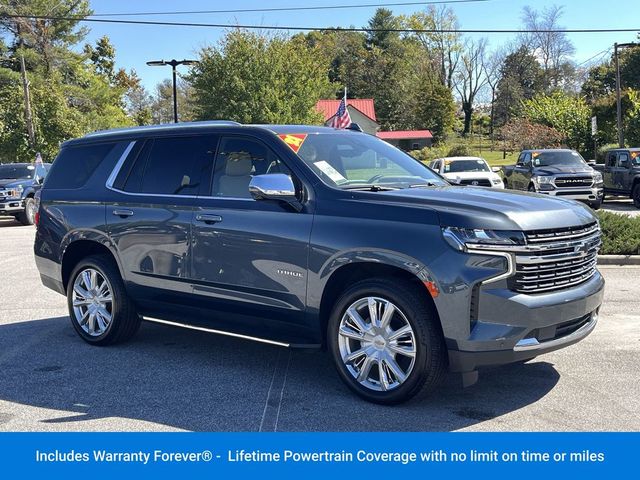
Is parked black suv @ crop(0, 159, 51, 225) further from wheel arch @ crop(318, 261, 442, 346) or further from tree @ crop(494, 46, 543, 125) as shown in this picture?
tree @ crop(494, 46, 543, 125)

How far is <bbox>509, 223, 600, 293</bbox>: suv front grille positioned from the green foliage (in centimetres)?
3893

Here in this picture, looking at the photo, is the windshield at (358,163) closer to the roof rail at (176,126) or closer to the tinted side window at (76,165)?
the roof rail at (176,126)

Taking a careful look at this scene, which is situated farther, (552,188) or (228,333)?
(552,188)

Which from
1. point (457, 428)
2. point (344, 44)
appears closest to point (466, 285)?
point (457, 428)

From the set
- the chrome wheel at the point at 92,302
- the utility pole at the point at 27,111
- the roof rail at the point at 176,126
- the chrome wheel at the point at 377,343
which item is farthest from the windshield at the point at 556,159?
the utility pole at the point at 27,111

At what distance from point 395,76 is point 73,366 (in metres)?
85.1

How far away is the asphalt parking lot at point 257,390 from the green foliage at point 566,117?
37.1 m

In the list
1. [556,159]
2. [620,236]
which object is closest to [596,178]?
[556,159]

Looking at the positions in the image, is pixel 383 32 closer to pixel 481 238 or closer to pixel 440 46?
pixel 440 46

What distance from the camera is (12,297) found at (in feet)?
30.0

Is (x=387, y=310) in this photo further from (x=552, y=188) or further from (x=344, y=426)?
(x=552, y=188)

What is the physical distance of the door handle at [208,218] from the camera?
5.47 metres

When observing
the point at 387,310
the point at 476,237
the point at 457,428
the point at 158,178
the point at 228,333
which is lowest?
the point at 457,428

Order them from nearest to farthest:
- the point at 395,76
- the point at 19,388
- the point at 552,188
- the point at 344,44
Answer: the point at 19,388 → the point at 552,188 → the point at 395,76 → the point at 344,44
